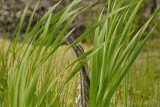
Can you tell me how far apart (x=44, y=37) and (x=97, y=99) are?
19 cm

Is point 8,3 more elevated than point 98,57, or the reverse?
point 8,3

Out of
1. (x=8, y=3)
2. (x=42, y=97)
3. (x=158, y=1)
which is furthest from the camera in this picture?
(x=8, y=3)

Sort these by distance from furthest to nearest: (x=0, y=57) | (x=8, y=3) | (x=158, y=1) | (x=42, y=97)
Answer: (x=8, y=3) → (x=158, y=1) → (x=0, y=57) → (x=42, y=97)

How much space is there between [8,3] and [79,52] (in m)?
3.79

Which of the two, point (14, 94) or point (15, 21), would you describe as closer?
point (14, 94)

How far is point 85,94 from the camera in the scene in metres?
0.69

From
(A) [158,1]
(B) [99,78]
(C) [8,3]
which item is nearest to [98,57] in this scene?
(B) [99,78]

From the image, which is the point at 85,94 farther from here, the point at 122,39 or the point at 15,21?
the point at 15,21

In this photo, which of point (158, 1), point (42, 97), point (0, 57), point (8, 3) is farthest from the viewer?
point (8, 3)

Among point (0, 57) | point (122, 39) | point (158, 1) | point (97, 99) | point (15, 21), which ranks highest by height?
point (15, 21)

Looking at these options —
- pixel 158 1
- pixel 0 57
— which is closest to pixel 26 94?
pixel 0 57

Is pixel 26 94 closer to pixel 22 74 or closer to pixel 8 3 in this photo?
pixel 22 74

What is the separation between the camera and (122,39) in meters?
0.61

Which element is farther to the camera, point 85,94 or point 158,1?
point 158,1
